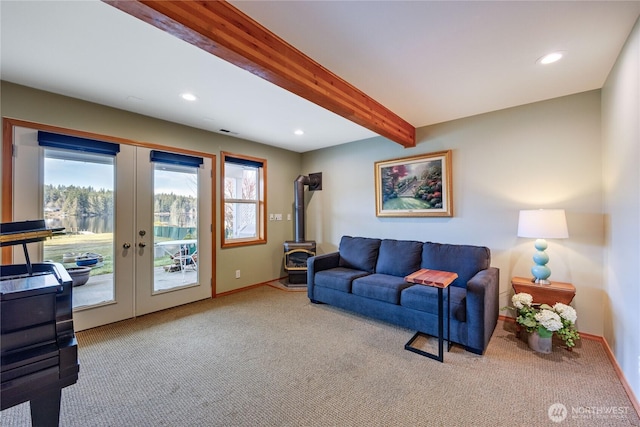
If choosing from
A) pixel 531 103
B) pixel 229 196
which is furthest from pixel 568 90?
pixel 229 196

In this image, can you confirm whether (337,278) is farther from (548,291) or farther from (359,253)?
(548,291)

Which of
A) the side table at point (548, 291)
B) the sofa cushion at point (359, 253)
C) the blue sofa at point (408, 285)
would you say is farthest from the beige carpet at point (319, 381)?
the sofa cushion at point (359, 253)

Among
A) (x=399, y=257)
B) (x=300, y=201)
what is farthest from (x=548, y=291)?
(x=300, y=201)

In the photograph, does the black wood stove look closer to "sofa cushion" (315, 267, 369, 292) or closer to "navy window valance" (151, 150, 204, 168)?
"sofa cushion" (315, 267, 369, 292)

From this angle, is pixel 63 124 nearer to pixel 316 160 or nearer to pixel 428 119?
pixel 316 160

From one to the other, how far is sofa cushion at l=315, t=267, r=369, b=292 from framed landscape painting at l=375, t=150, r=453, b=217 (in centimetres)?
111

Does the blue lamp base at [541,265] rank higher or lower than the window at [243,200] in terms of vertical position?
lower

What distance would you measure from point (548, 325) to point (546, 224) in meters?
0.91

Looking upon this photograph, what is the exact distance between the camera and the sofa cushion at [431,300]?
245 cm

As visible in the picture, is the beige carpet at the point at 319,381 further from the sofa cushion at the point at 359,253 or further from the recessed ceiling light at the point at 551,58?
the recessed ceiling light at the point at 551,58

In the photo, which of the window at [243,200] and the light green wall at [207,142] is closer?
the light green wall at [207,142]

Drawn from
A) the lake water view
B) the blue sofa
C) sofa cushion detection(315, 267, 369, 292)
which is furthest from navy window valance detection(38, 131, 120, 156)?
sofa cushion detection(315, 267, 369, 292)

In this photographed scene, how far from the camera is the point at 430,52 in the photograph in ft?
6.63

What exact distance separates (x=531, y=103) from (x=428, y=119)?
107cm
